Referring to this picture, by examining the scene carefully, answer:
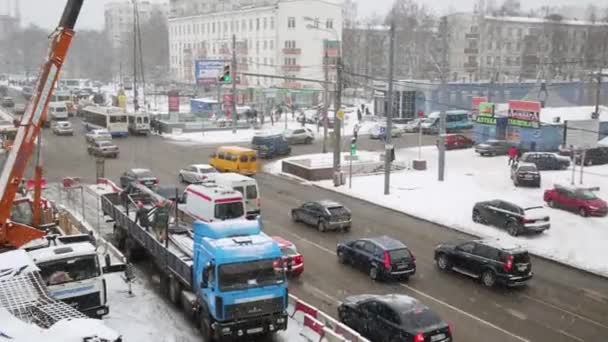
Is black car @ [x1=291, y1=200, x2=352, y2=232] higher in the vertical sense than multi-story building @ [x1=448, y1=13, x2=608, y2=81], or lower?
lower

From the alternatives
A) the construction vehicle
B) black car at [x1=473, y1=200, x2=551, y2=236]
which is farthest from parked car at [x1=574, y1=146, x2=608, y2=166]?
the construction vehicle

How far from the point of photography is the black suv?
63.6 ft

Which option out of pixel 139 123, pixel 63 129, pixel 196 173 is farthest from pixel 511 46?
pixel 196 173

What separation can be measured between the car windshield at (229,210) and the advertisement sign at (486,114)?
95.1 feet

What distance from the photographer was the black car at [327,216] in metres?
26.0

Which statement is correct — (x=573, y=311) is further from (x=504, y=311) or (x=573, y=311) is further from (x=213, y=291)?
(x=213, y=291)

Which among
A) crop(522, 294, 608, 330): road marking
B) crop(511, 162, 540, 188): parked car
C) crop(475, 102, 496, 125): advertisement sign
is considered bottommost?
crop(522, 294, 608, 330): road marking

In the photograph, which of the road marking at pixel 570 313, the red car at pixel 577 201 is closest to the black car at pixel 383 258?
the road marking at pixel 570 313

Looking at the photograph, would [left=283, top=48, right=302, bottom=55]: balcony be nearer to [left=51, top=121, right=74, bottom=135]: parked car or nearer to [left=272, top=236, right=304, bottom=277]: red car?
[left=51, top=121, right=74, bottom=135]: parked car

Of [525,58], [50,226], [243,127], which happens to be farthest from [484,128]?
[525,58]

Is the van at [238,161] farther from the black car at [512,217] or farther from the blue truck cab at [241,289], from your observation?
the blue truck cab at [241,289]

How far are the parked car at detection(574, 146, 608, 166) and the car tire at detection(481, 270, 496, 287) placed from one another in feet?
72.9

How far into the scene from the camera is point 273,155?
46938 millimetres

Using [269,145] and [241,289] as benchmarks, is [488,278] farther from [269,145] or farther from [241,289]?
[269,145]
